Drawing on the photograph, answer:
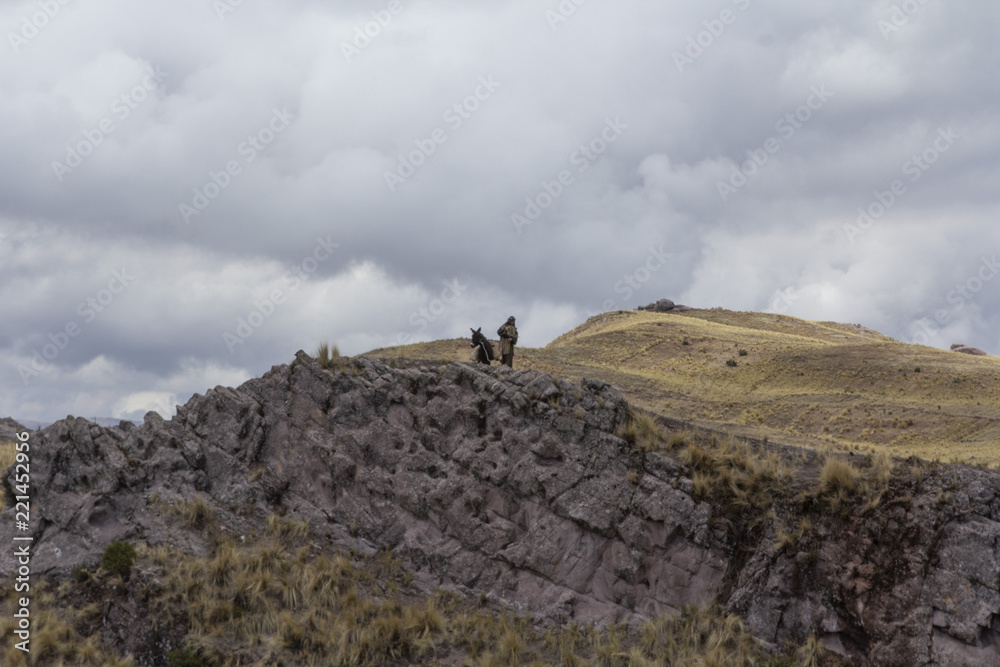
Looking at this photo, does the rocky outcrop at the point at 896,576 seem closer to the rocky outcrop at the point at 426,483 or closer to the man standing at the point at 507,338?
the rocky outcrop at the point at 426,483

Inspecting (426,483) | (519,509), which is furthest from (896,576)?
(426,483)

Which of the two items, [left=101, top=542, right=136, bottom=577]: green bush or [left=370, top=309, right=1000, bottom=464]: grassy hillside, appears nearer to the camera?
[left=101, top=542, right=136, bottom=577]: green bush

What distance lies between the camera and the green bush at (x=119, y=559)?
14070 mm

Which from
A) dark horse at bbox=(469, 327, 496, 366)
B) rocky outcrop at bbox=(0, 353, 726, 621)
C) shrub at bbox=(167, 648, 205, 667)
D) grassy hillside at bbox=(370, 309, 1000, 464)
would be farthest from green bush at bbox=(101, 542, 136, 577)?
grassy hillside at bbox=(370, 309, 1000, 464)

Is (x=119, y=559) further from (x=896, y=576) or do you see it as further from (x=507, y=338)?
(x=896, y=576)

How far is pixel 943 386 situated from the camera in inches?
1905

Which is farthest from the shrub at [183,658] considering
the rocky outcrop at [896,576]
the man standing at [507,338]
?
the man standing at [507,338]

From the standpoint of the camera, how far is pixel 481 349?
70.8ft

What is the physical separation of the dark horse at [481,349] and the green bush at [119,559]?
10748 mm

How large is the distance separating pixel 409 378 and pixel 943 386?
45.8 m

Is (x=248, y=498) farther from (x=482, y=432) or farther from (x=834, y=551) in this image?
(x=834, y=551)

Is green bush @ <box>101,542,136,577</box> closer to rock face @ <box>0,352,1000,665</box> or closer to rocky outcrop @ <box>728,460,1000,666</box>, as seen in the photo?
rock face @ <box>0,352,1000,665</box>

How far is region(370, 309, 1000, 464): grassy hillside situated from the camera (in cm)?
3816

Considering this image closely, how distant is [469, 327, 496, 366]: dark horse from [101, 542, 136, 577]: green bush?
10.7 meters
